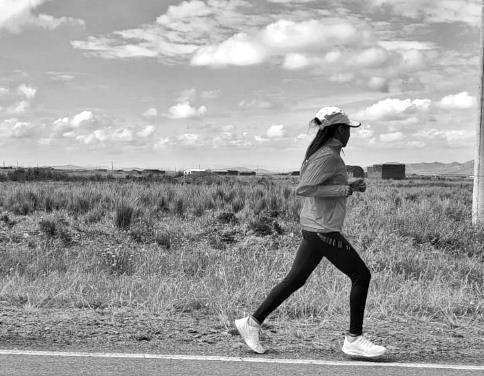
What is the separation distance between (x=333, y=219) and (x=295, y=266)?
54 cm

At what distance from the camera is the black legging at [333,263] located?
4.97 m

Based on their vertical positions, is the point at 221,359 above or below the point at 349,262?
below

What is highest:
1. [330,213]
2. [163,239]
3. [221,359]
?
[330,213]

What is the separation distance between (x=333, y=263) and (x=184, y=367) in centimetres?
149

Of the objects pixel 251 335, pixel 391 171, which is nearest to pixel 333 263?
pixel 251 335

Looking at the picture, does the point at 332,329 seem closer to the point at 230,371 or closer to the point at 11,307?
the point at 230,371

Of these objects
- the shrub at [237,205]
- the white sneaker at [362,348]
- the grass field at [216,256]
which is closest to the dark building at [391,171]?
the shrub at [237,205]

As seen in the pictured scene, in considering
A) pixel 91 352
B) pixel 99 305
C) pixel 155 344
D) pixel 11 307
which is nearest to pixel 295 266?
pixel 155 344

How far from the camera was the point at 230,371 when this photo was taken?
4691 mm

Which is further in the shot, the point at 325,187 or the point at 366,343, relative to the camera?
the point at 366,343

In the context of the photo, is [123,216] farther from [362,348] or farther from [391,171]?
[391,171]

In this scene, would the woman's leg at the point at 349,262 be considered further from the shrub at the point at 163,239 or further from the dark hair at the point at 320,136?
the shrub at the point at 163,239

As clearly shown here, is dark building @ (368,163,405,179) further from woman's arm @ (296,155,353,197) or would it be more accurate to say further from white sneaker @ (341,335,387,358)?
woman's arm @ (296,155,353,197)

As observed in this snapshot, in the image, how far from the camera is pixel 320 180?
4.86m
